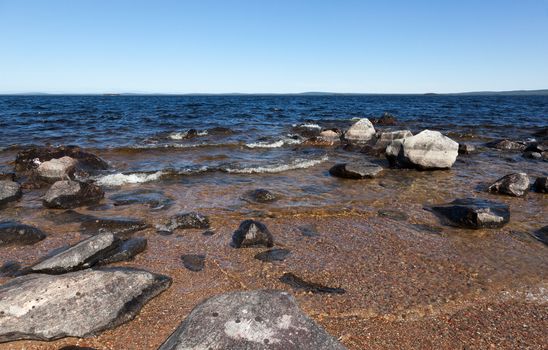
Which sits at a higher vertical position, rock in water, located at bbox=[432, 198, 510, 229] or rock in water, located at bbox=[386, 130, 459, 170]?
rock in water, located at bbox=[386, 130, 459, 170]

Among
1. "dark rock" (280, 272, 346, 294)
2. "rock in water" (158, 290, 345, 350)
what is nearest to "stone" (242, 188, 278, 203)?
"dark rock" (280, 272, 346, 294)

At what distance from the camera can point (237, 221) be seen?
6945 mm

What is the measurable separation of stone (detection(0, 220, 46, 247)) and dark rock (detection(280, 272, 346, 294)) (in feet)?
13.6

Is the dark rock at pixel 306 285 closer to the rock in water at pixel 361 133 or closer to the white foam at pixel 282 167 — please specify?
the white foam at pixel 282 167

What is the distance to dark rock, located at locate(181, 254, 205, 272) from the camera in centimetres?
509

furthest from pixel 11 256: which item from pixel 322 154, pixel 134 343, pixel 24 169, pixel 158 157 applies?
pixel 322 154

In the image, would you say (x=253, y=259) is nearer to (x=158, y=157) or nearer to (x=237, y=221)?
(x=237, y=221)

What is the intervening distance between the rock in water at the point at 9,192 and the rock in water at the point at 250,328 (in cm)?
683

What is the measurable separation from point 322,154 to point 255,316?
1197 centimetres

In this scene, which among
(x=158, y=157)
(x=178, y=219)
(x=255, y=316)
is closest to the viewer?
(x=255, y=316)

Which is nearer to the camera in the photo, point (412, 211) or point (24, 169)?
point (412, 211)

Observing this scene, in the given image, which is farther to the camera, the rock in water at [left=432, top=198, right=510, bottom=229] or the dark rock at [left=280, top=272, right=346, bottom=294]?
the rock in water at [left=432, top=198, right=510, bottom=229]

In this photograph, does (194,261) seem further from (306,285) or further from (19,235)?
(19,235)

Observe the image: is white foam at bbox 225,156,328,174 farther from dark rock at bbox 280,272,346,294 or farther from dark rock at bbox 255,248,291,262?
dark rock at bbox 280,272,346,294
